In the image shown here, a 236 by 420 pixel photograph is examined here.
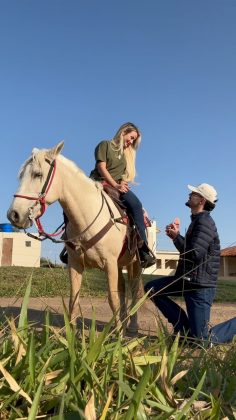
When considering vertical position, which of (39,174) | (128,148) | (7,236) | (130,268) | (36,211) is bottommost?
(130,268)

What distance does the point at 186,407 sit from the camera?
1.50 m

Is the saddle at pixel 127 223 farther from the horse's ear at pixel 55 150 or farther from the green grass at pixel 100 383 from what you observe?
the green grass at pixel 100 383

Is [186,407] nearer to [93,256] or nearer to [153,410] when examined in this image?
[153,410]

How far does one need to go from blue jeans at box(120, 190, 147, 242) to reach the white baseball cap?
0.83 meters

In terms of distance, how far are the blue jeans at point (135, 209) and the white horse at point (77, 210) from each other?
Result: 40 cm

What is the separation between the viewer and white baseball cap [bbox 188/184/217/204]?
17.1 feet

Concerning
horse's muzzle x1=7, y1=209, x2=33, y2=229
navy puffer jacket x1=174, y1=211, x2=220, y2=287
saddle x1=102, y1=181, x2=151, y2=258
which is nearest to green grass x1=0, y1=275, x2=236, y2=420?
horse's muzzle x1=7, y1=209, x2=33, y2=229

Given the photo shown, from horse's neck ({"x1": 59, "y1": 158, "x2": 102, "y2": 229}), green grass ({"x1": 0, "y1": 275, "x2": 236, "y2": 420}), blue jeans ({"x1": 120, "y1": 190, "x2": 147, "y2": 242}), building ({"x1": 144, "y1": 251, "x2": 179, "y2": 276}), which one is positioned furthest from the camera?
blue jeans ({"x1": 120, "y1": 190, "x2": 147, "y2": 242})

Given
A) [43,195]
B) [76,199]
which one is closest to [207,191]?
[76,199]

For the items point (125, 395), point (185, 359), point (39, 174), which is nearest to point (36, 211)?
point (39, 174)

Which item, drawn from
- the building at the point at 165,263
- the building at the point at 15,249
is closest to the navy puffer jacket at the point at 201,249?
the building at the point at 165,263

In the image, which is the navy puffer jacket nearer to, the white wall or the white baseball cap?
the white baseball cap

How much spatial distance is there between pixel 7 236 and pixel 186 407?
35298 millimetres

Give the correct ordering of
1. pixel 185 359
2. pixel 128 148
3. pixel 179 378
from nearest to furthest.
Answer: pixel 179 378 < pixel 185 359 < pixel 128 148
